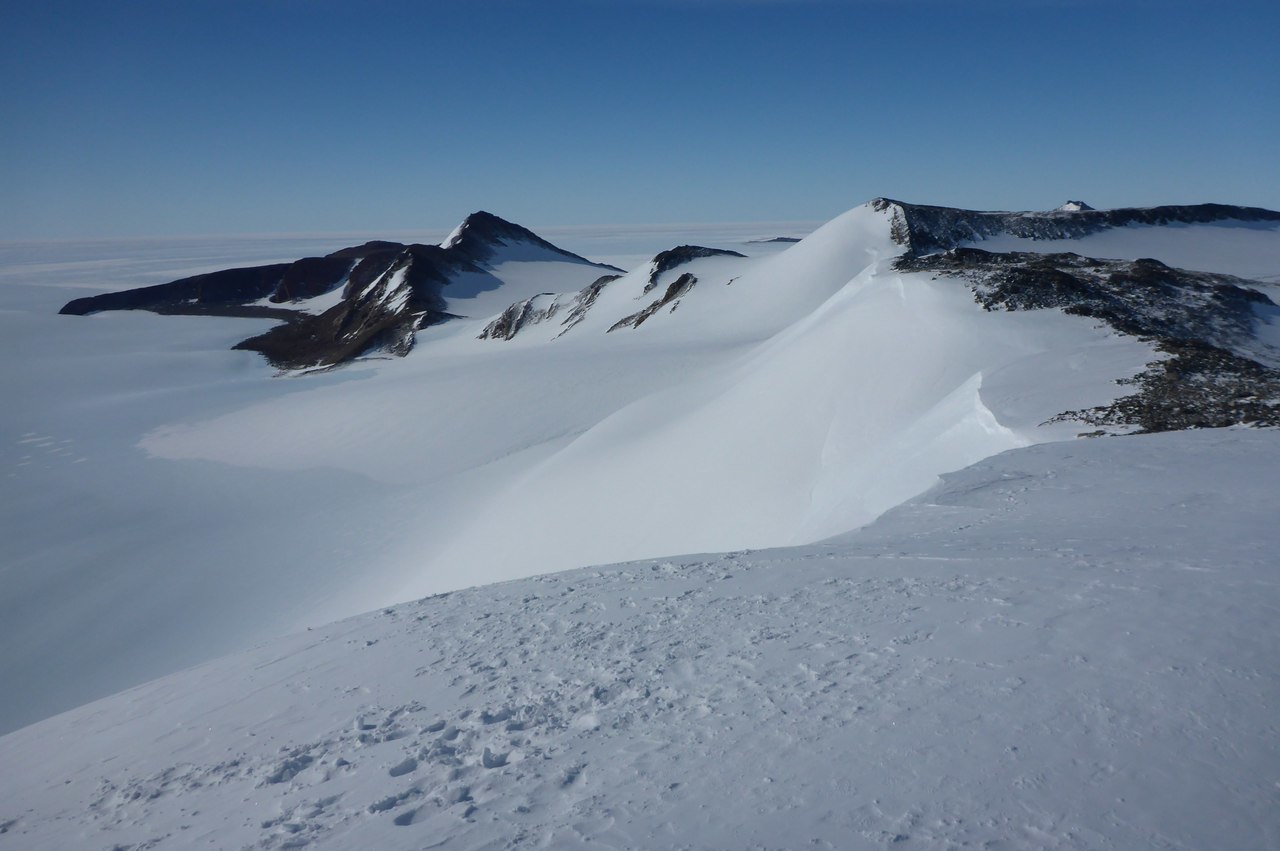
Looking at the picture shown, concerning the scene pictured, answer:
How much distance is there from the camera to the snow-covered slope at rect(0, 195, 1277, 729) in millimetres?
12414

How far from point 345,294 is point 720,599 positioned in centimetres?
8455

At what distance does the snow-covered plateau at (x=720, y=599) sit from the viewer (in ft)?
11.9

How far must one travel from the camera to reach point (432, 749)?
4.42 metres

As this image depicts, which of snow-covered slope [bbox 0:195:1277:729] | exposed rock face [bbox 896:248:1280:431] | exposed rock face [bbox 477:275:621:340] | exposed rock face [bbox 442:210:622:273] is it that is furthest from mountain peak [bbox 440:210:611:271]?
exposed rock face [bbox 896:248:1280:431]

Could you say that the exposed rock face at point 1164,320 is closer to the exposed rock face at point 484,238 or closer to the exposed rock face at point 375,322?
the exposed rock face at point 375,322

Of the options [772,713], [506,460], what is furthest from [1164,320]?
[506,460]

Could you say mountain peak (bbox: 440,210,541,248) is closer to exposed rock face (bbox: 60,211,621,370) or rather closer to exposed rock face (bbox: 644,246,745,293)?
exposed rock face (bbox: 60,211,621,370)

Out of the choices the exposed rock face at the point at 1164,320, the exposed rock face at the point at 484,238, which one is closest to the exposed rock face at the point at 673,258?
the exposed rock face at the point at 1164,320

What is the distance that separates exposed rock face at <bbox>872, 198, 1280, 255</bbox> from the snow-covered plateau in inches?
585

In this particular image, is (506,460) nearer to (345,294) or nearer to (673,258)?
(673,258)

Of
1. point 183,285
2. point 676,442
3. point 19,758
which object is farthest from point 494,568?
point 183,285

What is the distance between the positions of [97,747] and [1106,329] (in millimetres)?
16166

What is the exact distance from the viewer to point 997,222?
1494 inches

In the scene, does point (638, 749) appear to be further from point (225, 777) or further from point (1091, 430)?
point (1091, 430)
